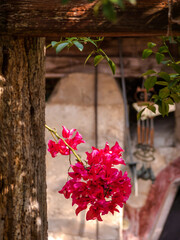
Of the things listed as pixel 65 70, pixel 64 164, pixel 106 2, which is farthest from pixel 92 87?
pixel 106 2

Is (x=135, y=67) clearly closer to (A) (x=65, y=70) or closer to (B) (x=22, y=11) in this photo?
(A) (x=65, y=70)

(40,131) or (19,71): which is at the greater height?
(19,71)

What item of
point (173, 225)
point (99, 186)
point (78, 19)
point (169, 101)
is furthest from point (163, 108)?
point (173, 225)

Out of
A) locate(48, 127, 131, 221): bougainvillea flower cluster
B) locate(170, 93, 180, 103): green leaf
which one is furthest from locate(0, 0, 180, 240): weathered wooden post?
locate(170, 93, 180, 103): green leaf

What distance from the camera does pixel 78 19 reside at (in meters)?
0.98

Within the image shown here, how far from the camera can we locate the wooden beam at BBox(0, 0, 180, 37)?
97 centimetres

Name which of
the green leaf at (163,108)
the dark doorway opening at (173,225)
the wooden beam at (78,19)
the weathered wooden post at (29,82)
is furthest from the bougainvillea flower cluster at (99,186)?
the dark doorway opening at (173,225)

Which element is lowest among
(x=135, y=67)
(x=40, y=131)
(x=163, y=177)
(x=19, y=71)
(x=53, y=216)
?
(x=53, y=216)

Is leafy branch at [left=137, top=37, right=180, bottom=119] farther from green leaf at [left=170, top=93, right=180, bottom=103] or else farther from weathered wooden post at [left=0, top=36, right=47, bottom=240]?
weathered wooden post at [left=0, top=36, right=47, bottom=240]

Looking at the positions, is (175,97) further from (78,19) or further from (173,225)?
(173,225)

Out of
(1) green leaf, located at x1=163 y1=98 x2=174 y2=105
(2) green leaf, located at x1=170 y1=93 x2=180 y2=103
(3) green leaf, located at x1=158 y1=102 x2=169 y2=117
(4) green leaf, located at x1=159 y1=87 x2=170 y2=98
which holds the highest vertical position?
(4) green leaf, located at x1=159 y1=87 x2=170 y2=98

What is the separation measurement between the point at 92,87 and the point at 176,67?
1922 mm

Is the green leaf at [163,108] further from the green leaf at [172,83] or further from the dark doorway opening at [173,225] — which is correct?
the dark doorway opening at [173,225]

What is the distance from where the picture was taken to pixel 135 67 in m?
3.08
